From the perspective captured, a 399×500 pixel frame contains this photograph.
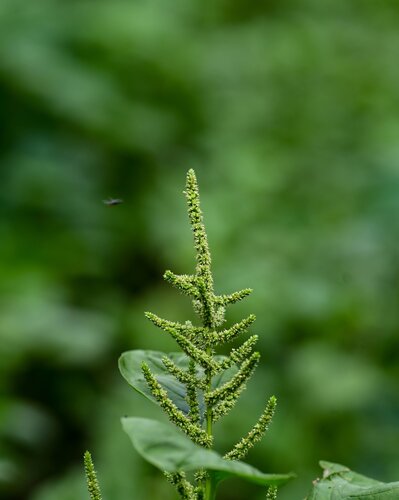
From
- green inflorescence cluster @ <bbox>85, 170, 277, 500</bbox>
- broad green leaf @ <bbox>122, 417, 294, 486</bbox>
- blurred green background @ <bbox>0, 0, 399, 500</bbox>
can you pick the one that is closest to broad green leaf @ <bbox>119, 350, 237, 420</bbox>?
green inflorescence cluster @ <bbox>85, 170, 277, 500</bbox>

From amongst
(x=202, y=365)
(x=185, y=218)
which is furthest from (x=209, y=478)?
(x=185, y=218)

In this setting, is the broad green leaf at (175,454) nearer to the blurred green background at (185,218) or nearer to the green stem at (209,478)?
the green stem at (209,478)

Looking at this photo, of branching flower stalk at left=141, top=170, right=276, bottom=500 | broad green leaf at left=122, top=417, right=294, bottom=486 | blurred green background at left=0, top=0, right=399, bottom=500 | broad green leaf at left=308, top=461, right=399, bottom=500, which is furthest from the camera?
blurred green background at left=0, top=0, right=399, bottom=500

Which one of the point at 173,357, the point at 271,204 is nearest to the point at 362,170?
the point at 271,204

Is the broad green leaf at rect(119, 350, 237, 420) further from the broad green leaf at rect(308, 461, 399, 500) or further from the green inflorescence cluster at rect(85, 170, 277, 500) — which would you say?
the broad green leaf at rect(308, 461, 399, 500)

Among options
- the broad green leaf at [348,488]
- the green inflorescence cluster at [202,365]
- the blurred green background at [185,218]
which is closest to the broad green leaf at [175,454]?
the green inflorescence cluster at [202,365]
